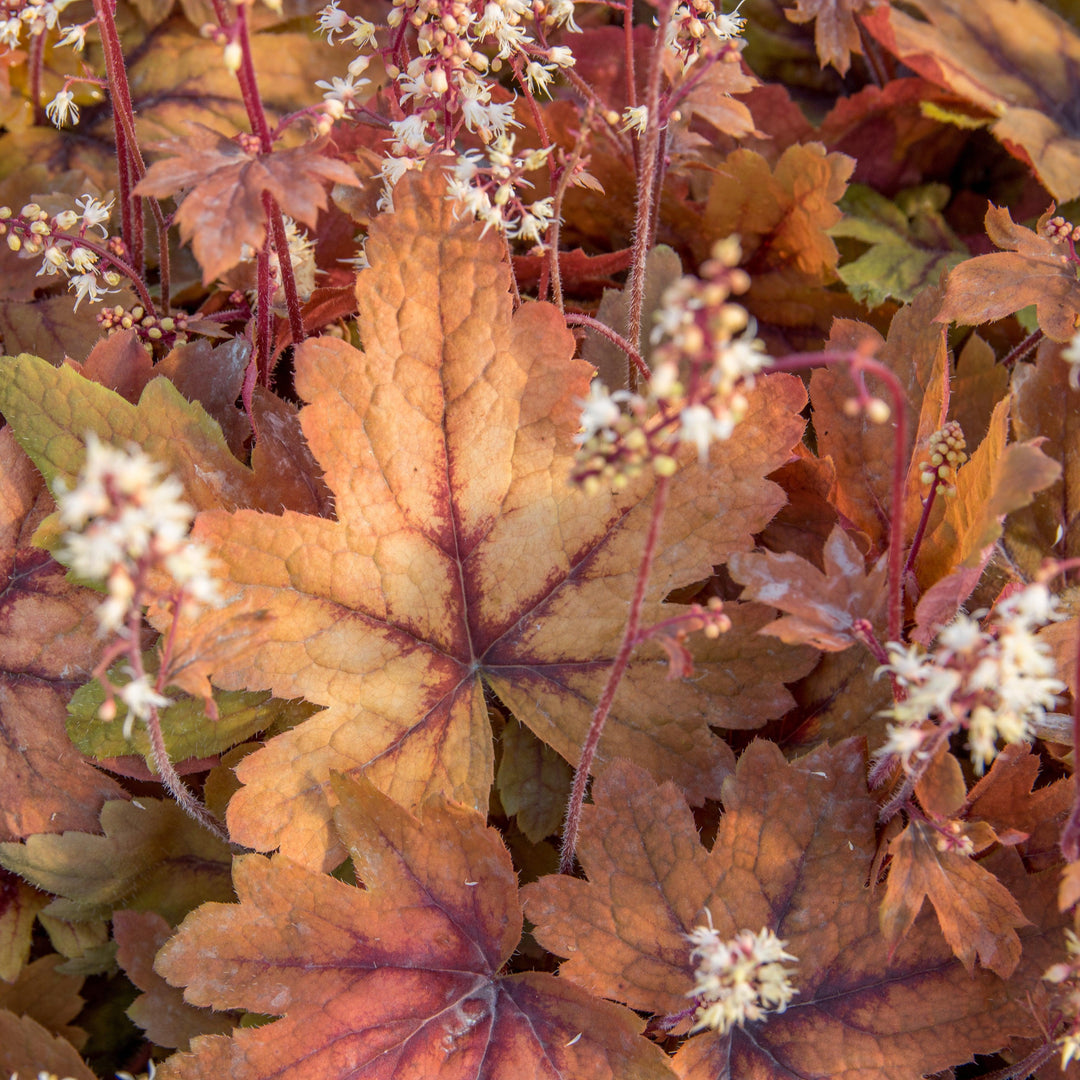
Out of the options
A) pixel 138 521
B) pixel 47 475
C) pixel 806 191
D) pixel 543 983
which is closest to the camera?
pixel 138 521

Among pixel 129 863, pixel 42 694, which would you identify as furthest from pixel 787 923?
pixel 42 694

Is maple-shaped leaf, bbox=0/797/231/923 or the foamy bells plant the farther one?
maple-shaped leaf, bbox=0/797/231/923

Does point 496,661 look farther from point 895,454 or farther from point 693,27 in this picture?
point 693,27

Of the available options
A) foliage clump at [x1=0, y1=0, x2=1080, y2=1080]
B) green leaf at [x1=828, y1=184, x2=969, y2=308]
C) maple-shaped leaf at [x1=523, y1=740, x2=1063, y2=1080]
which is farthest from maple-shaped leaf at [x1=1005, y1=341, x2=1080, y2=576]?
maple-shaped leaf at [x1=523, y1=740, x2=1063, y2=1080]

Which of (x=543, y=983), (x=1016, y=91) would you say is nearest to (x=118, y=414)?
(x=543, y=983)

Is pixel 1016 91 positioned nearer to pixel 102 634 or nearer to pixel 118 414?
pixel 118 414

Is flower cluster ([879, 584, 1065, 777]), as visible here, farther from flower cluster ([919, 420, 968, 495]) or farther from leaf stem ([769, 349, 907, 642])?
flower cluster ([919, 420, 968, 495])
